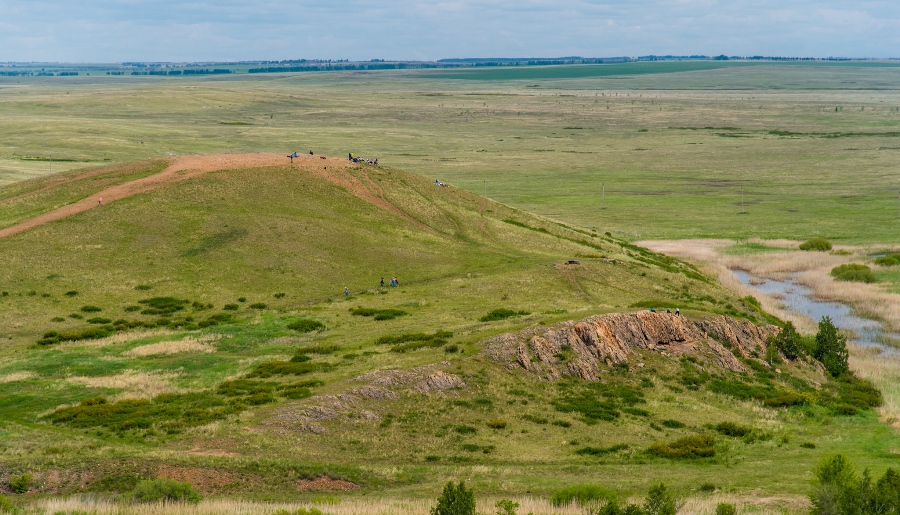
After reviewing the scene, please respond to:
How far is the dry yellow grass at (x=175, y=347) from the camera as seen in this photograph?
53.9 m

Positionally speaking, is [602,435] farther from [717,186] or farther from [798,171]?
[798,171]

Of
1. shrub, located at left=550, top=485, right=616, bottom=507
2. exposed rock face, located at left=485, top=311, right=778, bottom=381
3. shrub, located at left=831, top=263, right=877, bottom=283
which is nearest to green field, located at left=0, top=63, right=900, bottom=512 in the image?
exposed rock face, located at left=485, top=311, right=778, bottom=381

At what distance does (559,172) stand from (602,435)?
453ft

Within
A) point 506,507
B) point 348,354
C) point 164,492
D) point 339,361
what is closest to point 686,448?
point 506,507

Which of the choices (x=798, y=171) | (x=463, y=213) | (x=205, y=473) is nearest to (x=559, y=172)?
(x=798, y=171)

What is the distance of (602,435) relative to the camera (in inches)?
1681

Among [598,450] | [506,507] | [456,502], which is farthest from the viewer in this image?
[598,450]

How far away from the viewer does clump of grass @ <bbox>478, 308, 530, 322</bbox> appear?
2348 inches

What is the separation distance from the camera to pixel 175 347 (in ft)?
179

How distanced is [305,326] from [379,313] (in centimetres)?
548

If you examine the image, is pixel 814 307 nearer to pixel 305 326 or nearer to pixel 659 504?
pixel 305 326

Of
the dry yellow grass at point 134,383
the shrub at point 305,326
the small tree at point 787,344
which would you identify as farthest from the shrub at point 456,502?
the small tree at point 787,344

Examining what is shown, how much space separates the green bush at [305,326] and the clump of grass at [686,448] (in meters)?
25.7

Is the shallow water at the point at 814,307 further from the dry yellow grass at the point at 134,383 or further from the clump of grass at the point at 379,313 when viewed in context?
the dry yellow grass at the point at 134,383
